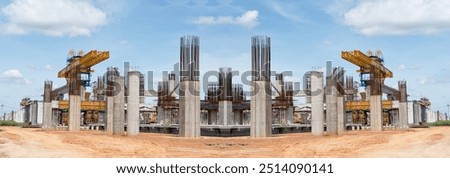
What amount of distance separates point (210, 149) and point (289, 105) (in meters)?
28.8

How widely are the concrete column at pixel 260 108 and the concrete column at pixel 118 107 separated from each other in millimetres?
10200

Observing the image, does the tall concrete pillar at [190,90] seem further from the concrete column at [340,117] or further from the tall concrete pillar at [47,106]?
the tall concrete pillar at [47,106]

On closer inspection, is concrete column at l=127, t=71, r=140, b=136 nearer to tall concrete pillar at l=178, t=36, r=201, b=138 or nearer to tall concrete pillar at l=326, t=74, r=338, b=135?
tall concrete pillar at l=178, t=36, r=201, b=138

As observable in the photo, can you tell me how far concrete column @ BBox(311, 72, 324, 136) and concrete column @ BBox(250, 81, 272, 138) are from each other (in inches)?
165

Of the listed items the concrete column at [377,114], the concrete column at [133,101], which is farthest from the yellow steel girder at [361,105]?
the concrete column at [133,101]

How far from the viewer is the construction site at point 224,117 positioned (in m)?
18.8

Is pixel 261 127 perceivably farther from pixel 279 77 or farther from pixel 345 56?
pixel 279 77

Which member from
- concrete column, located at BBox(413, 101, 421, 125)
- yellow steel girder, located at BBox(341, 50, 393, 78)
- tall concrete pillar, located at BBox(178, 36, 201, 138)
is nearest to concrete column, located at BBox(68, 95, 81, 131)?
tall concrete pillar, located at BBox(178, 36, 201, 138)

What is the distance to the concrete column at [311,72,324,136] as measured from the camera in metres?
30.5

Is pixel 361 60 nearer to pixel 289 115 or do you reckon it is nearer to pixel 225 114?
pixel 289 115

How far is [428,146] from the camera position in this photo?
58.7 ft

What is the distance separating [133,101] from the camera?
102 ft

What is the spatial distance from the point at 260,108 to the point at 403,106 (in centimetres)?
2235

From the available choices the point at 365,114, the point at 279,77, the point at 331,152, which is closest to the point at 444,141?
the point at 331,152
